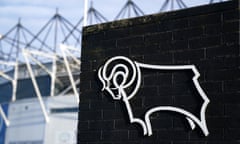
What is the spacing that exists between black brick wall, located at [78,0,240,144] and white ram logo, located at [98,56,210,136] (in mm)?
70

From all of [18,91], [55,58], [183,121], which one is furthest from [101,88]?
[18,91]

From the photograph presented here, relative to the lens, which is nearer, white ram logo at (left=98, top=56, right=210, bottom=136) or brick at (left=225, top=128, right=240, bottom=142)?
brick at (left=225, top=128, right=240, bottom=142)

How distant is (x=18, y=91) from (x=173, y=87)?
2965 cm

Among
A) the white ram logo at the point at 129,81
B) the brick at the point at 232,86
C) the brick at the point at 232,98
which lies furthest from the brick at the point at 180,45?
the brick at the point at 232,98

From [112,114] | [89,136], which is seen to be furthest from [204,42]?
[89,136]

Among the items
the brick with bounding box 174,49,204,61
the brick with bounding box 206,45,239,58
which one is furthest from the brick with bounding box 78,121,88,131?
the brick with bounding box 206,45,239,58

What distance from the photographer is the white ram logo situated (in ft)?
19.2

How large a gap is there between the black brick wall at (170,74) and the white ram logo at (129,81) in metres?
0.07

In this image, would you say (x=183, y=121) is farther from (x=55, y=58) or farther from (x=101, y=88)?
(x=55, y=58)

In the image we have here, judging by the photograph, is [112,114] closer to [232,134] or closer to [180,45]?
[180,45]

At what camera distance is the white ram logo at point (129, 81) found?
5848 mm

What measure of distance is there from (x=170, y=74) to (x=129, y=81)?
0.64 metres

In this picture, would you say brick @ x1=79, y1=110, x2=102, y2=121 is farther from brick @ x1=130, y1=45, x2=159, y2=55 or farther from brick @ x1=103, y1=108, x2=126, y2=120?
brick @ x1=130, y1=45, x2=159, y2=55

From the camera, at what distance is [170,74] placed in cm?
612
